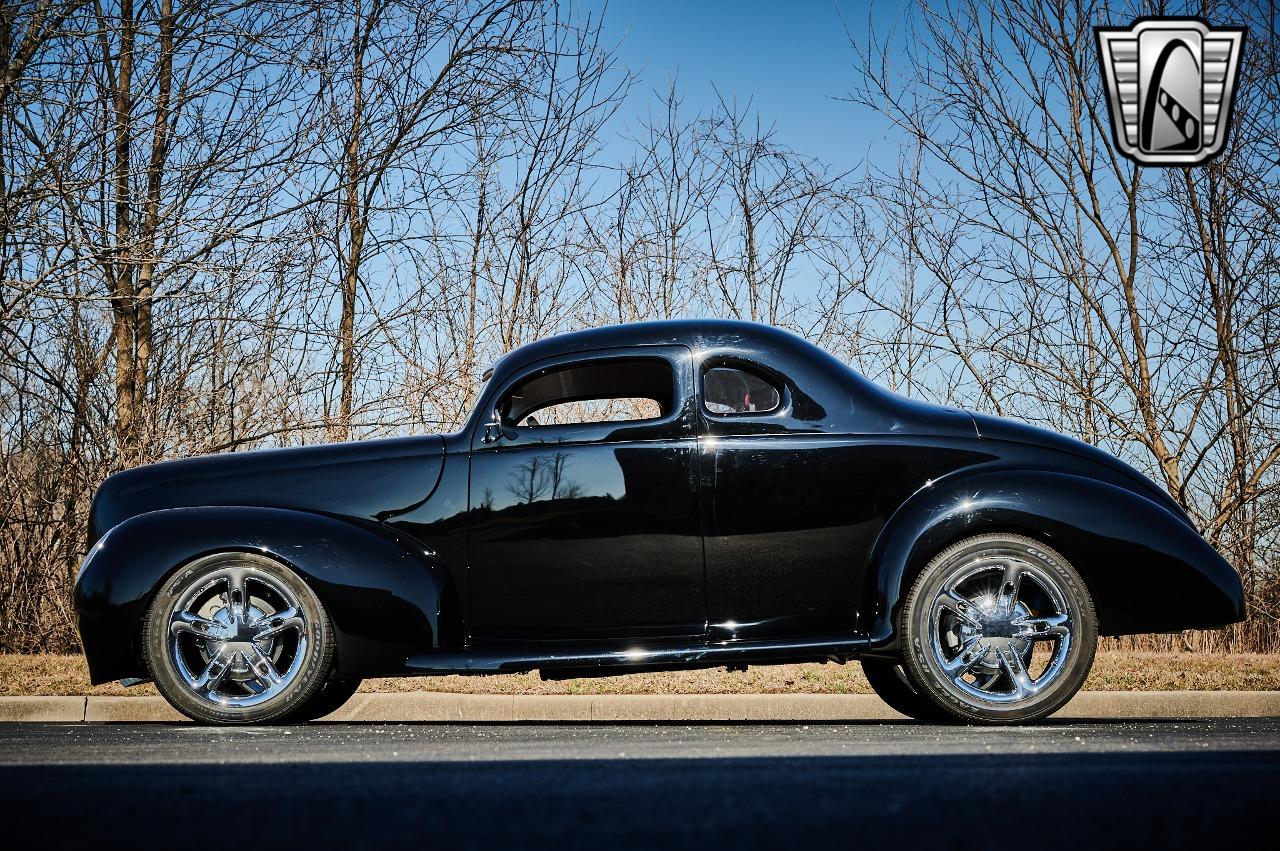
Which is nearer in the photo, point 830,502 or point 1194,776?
point 1194,776

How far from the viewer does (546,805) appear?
118 inches

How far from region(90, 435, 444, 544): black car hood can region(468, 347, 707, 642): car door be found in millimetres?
324

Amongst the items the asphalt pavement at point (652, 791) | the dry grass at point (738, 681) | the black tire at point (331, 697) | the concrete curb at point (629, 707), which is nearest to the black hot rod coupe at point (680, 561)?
the black tire at point (331, 697)

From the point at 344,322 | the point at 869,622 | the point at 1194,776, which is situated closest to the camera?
the point at 1194,776

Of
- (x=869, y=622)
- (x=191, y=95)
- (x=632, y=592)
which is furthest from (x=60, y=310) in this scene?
(x=869, y=622)

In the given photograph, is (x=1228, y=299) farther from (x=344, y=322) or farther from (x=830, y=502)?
(x=344, y=322)

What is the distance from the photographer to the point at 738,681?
334 inches

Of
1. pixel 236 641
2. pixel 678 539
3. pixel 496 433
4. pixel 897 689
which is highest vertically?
pixel 496 433

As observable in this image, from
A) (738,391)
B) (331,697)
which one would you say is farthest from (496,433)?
(331,697)

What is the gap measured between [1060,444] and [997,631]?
0.94 meters

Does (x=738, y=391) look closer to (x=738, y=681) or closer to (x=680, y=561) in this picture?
(x=680, y=561)

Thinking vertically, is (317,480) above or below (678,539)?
above

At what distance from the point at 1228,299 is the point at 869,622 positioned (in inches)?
283

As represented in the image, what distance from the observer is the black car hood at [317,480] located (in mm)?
5754
